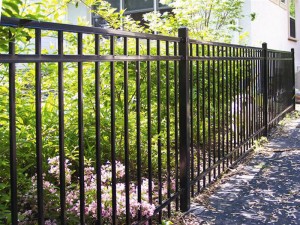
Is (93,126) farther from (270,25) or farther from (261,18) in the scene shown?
(270,25)

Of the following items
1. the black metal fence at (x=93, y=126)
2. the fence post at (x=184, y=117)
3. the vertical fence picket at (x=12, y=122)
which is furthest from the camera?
the fence post at (x=184, y=117)

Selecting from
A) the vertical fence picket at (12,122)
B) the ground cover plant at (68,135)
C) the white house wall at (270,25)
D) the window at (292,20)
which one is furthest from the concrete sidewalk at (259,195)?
the window at (292,20)

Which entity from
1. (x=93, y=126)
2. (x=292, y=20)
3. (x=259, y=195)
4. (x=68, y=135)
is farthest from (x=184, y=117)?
(x=292, y=20)

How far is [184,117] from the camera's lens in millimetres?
3668

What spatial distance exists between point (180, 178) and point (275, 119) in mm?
4853

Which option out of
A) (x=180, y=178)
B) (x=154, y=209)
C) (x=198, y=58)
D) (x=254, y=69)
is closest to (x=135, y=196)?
(x=154, y=209)

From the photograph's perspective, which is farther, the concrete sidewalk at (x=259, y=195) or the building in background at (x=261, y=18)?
the building in background at (x=261, y=18)

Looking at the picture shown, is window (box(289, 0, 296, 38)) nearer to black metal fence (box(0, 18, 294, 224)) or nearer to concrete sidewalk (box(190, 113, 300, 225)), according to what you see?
concrete sidewalk (box(190, 113, 300, 225))

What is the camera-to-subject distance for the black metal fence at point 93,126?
217 cm

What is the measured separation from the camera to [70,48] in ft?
13.1

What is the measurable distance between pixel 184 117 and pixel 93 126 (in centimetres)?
79

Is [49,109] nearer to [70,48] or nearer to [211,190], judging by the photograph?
[70,48]

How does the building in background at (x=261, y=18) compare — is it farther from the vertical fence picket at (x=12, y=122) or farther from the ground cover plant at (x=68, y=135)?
the vertical fence picket at (x=12, y=122)

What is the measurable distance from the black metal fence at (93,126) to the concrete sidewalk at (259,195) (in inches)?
7.9
